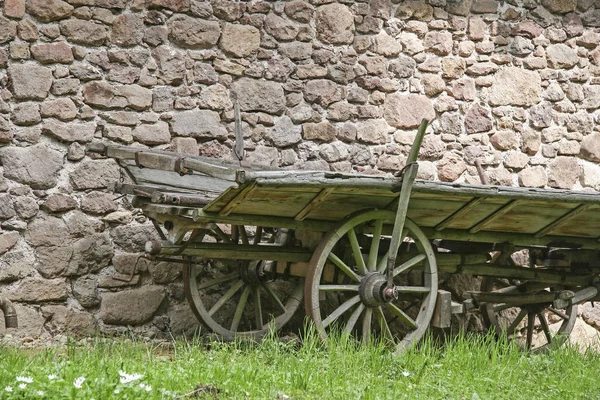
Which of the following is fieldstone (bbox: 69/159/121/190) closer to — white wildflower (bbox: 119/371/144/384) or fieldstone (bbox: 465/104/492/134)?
white wildflower (bbox: 119/371/144/384)

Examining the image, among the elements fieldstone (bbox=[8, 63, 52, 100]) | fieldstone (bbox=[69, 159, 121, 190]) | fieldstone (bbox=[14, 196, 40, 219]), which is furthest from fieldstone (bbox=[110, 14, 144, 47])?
fieldstone (bbox=[14, 196, 40, 219])

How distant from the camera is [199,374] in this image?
12.4 ft

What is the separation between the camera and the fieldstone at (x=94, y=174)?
563 cm

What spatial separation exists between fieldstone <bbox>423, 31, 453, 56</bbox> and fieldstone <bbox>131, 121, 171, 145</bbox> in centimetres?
229

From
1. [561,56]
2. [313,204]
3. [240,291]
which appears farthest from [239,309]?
[561,56]

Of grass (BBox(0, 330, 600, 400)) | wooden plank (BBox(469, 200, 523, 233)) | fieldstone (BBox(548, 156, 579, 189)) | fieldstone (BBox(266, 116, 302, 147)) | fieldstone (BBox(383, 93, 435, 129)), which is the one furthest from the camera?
fieldstone (BBox(548, 156, 579, 189))

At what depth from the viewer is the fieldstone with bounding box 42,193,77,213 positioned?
554cm

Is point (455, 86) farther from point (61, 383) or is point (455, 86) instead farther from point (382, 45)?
point (61, 383)

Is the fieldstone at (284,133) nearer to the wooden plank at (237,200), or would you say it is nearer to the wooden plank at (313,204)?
the wooden plank at (313,204)

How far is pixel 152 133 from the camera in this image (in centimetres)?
584

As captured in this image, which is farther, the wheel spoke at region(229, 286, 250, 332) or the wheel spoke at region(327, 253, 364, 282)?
the wheel spoke at region(229, 286, 250, 332)

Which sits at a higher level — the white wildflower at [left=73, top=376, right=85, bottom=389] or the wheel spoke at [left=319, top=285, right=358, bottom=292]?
the wheel spoke at [left=319, top=285, right=358, bottom=292]

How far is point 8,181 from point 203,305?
1.51m

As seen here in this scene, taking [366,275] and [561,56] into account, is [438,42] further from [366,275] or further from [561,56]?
[366,275]
